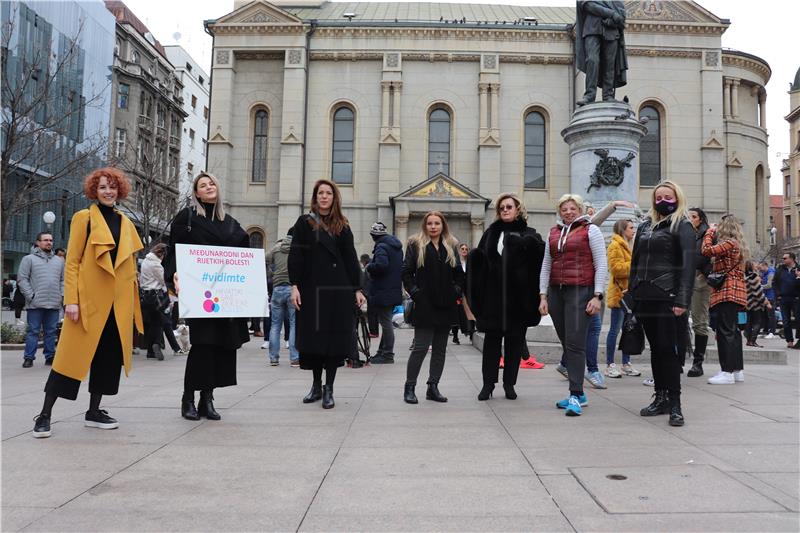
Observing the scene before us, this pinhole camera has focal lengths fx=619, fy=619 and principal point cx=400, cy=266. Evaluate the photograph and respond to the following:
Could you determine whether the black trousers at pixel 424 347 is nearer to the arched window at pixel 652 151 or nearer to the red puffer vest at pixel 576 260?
the red puffer vest at pixel 576 260

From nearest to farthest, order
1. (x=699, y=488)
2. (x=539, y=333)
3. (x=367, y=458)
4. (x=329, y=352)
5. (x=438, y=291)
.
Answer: (x=699, y=488) → (x=367, y=458) → (x=329, y=352) → (x=438, y=291) → (x=539, y=333)

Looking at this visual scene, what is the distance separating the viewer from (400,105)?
33.5 meters

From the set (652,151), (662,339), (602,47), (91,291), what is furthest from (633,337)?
(652,151)

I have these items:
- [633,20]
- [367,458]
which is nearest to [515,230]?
[367,458]

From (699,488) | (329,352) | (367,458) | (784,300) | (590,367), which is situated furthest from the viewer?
(784,300)

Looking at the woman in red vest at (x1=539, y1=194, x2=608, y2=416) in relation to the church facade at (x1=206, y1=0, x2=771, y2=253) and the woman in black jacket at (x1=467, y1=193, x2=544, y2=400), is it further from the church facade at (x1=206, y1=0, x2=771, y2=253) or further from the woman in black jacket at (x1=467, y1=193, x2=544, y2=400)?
the church facade at (x1=206, y1=0, x2=771, y2=253)

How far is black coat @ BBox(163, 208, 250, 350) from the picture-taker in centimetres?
533

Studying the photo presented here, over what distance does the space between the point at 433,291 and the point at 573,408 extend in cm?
176

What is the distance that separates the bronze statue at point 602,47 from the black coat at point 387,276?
5.19 m

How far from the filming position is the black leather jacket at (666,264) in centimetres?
544

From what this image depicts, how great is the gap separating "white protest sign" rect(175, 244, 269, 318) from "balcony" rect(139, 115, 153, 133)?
51.2 metres

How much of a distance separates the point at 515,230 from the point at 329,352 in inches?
88.9

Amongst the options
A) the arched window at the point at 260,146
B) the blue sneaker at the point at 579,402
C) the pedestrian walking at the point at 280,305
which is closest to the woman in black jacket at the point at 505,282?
the blue sneaker at the point at 579,402

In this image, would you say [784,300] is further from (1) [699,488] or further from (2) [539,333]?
(1) [699,488]
